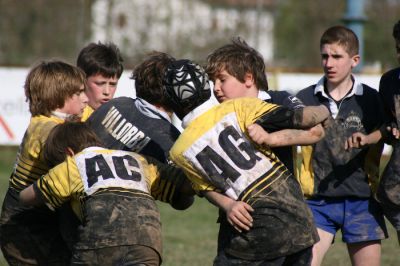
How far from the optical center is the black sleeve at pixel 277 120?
4172mm

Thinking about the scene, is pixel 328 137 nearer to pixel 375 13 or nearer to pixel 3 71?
pixel 3 71

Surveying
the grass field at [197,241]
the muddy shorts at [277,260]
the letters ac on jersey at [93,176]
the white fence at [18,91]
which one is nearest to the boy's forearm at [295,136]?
the muddy shorts at [277,260]

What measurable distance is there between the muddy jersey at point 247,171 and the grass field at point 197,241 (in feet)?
11.6

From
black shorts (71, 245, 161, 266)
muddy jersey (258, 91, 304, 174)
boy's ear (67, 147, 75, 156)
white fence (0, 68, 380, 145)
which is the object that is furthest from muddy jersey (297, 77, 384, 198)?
white fence (0, 68, 380, 145)

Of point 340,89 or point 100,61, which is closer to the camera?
point 340,89

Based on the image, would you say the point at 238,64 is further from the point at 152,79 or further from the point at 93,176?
the point at 93,176

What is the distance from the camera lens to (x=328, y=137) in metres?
5.79

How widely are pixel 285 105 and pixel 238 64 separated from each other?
357mm

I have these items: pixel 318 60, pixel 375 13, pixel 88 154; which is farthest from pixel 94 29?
pixel 88 154

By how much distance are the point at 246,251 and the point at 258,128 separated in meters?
0.64

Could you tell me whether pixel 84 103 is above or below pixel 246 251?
above

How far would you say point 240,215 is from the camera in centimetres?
414

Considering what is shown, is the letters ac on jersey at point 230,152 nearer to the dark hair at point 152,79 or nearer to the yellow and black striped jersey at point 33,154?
the dark hair at point 152,79

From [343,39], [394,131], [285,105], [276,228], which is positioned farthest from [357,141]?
[276,228]
